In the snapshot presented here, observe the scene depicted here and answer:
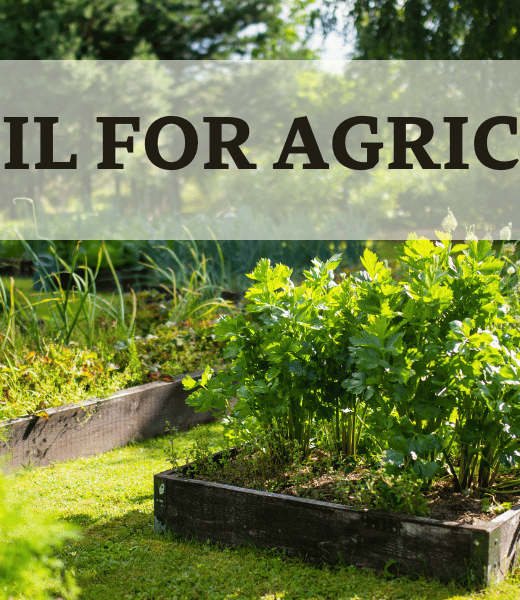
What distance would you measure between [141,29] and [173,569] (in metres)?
24.2

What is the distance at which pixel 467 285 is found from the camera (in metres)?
2.51

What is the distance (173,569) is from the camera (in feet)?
8.02

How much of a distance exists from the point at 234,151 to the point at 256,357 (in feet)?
16.8

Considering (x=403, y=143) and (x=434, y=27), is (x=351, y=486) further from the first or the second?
(x=434, y=27)

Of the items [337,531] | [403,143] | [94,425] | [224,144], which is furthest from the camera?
[224,144]

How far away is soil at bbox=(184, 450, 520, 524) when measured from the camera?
7.68 ft

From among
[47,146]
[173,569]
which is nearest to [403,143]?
[47,146]

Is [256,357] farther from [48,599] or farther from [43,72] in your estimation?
[43,72]

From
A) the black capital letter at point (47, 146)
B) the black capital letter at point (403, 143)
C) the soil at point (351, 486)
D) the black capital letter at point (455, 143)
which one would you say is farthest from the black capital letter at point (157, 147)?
the soil at point (351, 486)

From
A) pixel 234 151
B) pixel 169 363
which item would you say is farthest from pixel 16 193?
pixel 169 363

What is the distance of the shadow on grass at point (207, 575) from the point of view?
2.21 metres
